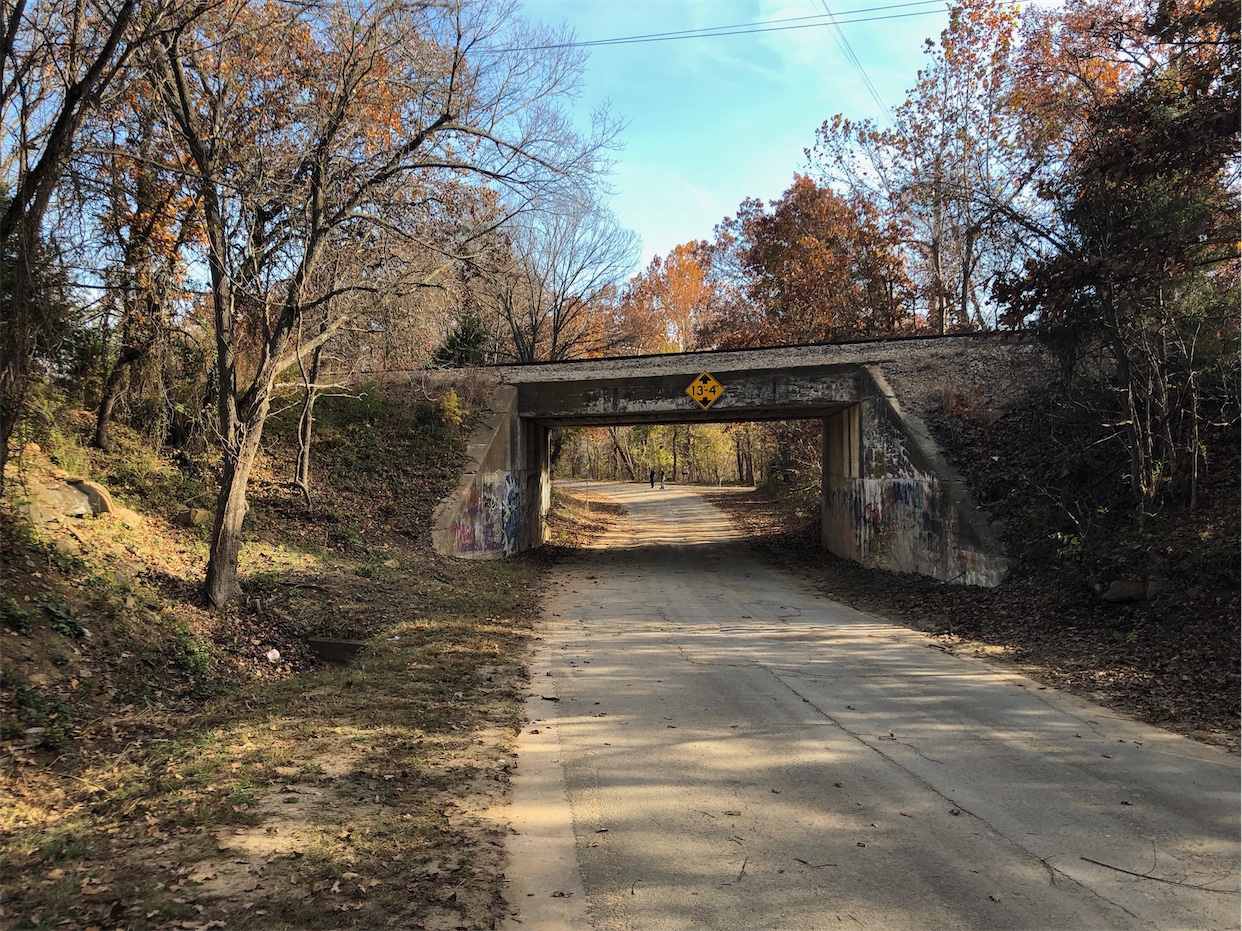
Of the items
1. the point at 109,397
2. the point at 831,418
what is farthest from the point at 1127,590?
the point at 109,397

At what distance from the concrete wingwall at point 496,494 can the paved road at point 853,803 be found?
7766mm

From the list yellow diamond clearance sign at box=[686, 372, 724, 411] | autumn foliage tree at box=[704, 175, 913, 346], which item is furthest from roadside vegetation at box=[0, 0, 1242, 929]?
autumn foliage tree at box=[704, 175, 913, 346]

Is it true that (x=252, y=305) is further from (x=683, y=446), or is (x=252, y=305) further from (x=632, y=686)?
(x=683, y=446)

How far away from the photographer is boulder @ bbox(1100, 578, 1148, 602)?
8531mm

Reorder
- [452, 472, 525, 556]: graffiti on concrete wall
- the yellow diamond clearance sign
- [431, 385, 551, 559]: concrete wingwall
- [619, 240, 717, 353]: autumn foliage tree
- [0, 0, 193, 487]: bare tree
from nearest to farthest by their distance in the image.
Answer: [0, 0, 193, 487]: bare tree < [431, 385, 551, 559]: concrete wingwall < [452, 472, 525, 556]: graffiti on concrete wall < the yellow diamond clearance sign < [619, 240, 717, 353]: autumn foliage tree

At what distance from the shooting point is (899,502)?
14.5 meters

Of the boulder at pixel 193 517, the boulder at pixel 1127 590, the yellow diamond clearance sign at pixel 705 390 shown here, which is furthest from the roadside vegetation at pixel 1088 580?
the boulder at pixel 193 517

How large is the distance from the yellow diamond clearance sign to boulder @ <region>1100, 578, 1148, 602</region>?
9779 millimetres

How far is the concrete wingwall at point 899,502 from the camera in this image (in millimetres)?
12047

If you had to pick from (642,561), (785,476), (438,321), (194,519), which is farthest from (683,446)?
(194,519)

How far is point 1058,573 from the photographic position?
1002 cm

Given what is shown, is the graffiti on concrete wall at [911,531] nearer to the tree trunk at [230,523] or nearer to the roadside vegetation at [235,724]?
the roadside vegetation at [235,724]

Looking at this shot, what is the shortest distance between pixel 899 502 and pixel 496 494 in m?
9.02

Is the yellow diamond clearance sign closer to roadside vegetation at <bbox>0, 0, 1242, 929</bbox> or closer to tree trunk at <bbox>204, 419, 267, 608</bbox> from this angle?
roadside vegetation at <bbox>0, 0, 1242, 929</bbox>
